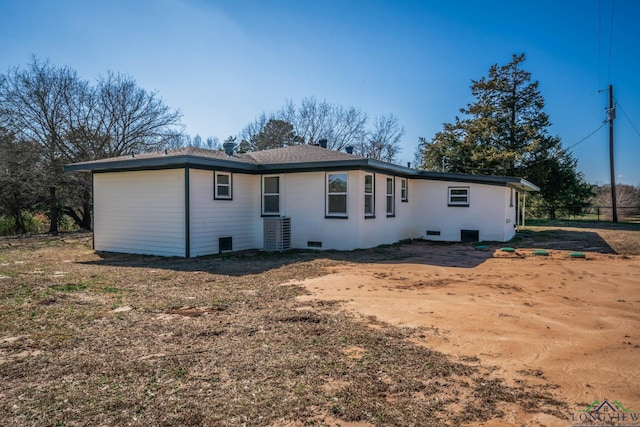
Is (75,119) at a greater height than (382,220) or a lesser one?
greater

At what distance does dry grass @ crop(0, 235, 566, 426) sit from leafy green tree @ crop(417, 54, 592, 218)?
916 inches

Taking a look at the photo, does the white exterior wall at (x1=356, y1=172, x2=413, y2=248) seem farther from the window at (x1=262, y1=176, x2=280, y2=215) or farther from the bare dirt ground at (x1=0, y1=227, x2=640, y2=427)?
the bare dirt ground at (x1=0, y1=227, x2=640, y2=427)

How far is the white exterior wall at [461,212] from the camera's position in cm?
1363

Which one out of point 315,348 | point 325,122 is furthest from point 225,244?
point 325,122

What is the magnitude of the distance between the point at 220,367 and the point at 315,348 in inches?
34.2

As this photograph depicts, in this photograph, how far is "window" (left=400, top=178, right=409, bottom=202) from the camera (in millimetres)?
14062

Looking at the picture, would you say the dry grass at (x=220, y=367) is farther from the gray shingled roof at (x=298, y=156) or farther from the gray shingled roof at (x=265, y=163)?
the gray shingled roof at (x=298, y=156)

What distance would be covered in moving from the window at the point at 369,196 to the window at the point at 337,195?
27.3 inches

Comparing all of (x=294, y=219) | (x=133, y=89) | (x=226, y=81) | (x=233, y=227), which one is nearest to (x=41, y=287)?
(x=233, y=227)

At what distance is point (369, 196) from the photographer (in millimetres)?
11930

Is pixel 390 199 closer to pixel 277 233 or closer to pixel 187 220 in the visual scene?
pixel 277 233

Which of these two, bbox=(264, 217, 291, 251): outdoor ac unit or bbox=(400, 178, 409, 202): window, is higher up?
bbox=(400, 178, 409, 202): window

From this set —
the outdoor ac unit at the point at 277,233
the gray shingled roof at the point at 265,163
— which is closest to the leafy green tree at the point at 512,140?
the gray shingled roof at the point at 265,163

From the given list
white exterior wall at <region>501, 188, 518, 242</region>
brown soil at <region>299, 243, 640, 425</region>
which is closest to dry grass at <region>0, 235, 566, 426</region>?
brown soil at <region>299, 243, 640, 425</region>
